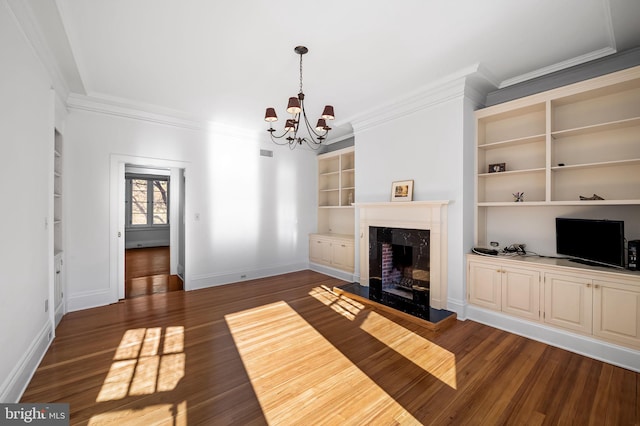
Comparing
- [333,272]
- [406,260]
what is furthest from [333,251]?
[406,260]

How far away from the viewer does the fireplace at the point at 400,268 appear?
12.8ft

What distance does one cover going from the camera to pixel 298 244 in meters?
6.50

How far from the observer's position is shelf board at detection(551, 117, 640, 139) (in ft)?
8.86

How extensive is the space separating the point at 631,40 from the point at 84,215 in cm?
694

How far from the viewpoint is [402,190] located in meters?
4.29

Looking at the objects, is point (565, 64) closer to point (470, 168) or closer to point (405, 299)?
point (470, 168)

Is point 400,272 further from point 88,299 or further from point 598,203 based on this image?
point 88,299

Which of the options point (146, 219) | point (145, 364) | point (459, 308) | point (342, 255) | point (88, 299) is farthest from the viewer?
point (146, 219)

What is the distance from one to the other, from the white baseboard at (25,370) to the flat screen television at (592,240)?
5.11 metres

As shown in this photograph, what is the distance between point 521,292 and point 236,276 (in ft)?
15.3

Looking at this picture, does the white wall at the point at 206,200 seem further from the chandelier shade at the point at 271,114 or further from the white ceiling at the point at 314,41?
the chandelier shade at the point at 271,114

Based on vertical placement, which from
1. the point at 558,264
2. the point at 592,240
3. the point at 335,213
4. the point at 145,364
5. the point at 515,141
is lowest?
the point at 145,364

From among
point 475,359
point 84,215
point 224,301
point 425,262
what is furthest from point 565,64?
point 84,215

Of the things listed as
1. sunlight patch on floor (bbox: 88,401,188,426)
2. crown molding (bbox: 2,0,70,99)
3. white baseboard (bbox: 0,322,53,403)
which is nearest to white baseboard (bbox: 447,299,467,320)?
sunlight patch on floor (bbox: 88,401,188,426)
